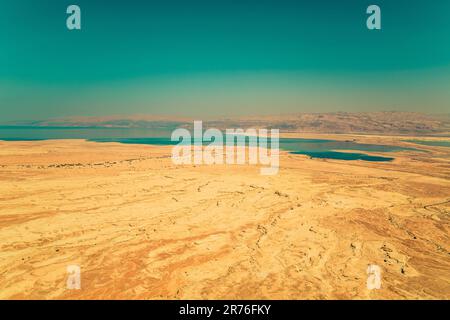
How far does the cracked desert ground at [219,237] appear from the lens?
9.18 meters

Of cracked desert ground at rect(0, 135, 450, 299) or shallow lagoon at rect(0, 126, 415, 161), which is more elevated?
shallow lagoon at rect(0, 126, 415, 161)

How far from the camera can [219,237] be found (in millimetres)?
13070

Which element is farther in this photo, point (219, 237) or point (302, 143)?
point (302, 143)

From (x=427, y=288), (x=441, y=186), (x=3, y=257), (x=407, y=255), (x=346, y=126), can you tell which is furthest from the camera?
(x=346, y=126)

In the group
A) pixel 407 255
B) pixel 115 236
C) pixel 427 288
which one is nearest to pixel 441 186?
pixel 407 255

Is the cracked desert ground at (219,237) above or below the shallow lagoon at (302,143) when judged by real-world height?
below

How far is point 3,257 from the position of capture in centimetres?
1066

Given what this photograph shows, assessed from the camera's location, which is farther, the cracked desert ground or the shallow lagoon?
the shallow lagoon

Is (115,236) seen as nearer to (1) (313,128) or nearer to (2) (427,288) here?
(2) (427,288)

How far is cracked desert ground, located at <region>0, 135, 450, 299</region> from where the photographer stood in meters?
9.18

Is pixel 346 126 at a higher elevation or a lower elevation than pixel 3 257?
higher

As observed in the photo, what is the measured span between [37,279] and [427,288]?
1189 centimetres

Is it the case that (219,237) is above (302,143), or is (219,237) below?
below

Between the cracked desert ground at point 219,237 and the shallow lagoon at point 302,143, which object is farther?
the shallow lagoon at point 302,143
